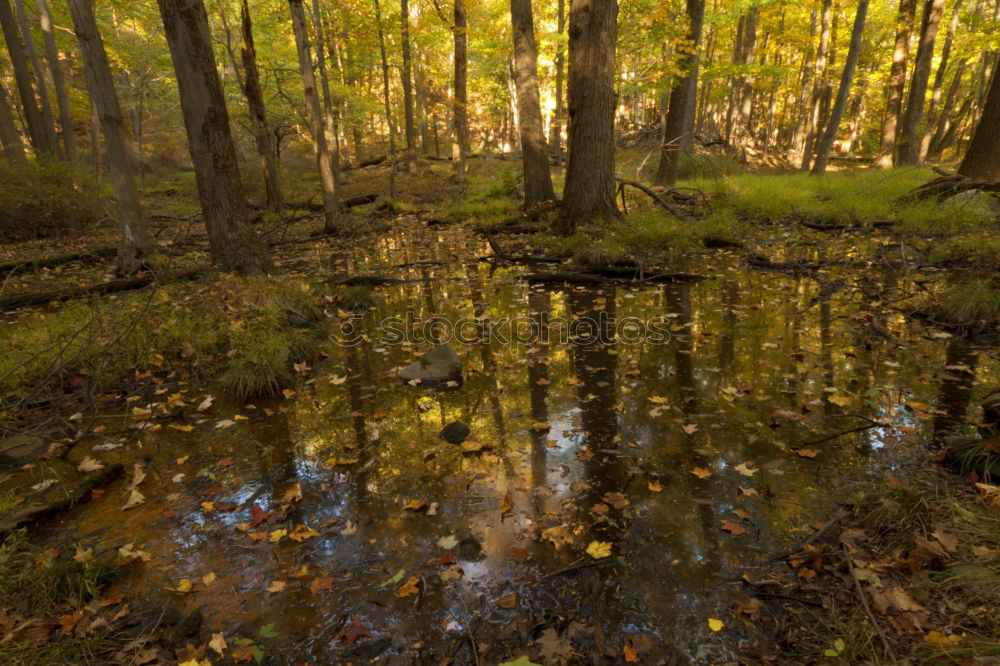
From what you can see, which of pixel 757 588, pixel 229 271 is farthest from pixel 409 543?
pixel 229 271

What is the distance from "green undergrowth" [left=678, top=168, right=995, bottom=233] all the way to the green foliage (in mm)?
17013

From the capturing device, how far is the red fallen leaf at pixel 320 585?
234cm

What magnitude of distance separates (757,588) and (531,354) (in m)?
3.19

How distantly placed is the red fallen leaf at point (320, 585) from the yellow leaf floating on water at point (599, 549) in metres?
1.33

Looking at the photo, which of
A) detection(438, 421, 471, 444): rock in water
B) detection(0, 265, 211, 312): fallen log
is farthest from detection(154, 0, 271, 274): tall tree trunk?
detection(438, 421, 471, 444): rock in water

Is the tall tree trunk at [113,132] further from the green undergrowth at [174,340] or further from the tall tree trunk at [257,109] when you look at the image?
the tall tree trunk at [257,109]

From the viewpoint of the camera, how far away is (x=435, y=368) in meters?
4.69

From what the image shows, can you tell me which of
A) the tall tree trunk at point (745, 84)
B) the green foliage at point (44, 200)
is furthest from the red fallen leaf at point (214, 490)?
the tall tree trunk at point (745, 84)

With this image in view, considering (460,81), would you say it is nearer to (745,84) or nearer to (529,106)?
(529,106)

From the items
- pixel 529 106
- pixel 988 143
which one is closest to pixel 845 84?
pixel 988 143

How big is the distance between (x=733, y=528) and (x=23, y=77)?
2403 centimetres

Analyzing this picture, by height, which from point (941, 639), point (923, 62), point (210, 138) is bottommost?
point (941, 639)

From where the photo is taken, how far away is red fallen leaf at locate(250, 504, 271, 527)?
2.85 meters

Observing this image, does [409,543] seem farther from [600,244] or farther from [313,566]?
[600,244]
